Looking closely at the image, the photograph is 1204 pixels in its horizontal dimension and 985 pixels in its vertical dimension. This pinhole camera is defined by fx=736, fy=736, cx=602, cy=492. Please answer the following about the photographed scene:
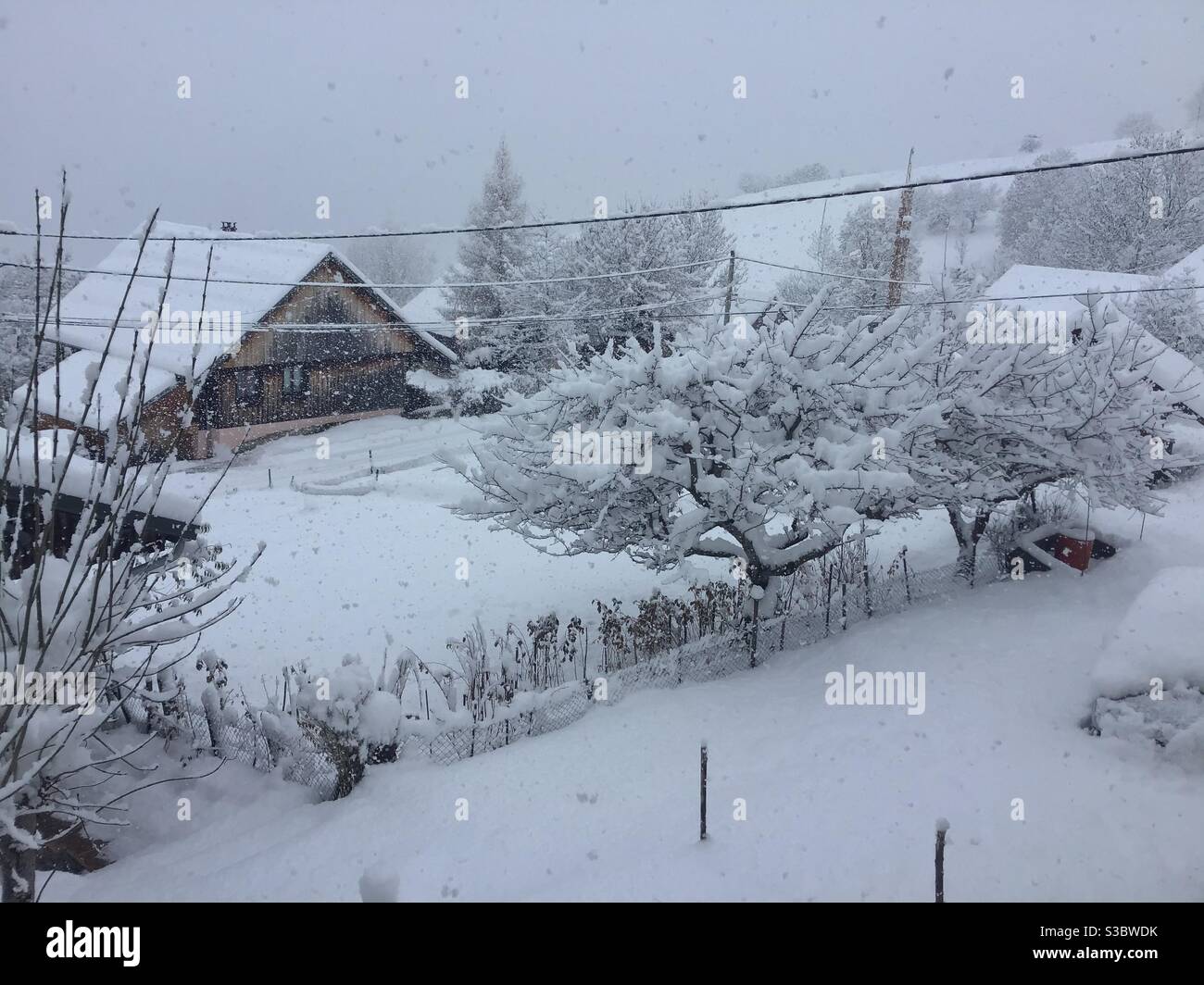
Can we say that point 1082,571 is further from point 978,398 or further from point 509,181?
point 509,181

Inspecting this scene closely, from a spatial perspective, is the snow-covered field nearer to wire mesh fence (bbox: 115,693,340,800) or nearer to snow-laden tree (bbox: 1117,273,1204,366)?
wire mesh fence (bbox: 115,693,340,800)

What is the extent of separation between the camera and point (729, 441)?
8.99 m

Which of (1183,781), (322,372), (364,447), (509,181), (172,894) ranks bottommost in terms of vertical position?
(172,894)

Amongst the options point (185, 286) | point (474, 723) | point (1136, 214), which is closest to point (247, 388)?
point (185, 286)

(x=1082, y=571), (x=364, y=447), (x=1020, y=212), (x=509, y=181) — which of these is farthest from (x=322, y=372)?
(x=1020, y=212)

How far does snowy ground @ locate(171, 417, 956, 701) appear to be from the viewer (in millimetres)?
11320

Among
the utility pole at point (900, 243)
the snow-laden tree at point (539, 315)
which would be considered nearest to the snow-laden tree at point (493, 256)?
the snow-laden tree at point (539, 315)

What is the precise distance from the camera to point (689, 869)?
5.05 m

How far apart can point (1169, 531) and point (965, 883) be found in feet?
38.2

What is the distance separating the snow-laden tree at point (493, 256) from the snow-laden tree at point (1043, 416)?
24129 millimetres

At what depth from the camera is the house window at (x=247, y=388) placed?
26484 millimetres

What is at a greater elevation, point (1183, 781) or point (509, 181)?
point (509, 181)

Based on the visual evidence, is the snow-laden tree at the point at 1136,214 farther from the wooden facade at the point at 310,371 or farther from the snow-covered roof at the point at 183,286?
the snow-covered roof at the point at 183,286

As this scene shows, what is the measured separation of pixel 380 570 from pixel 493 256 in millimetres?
23447
